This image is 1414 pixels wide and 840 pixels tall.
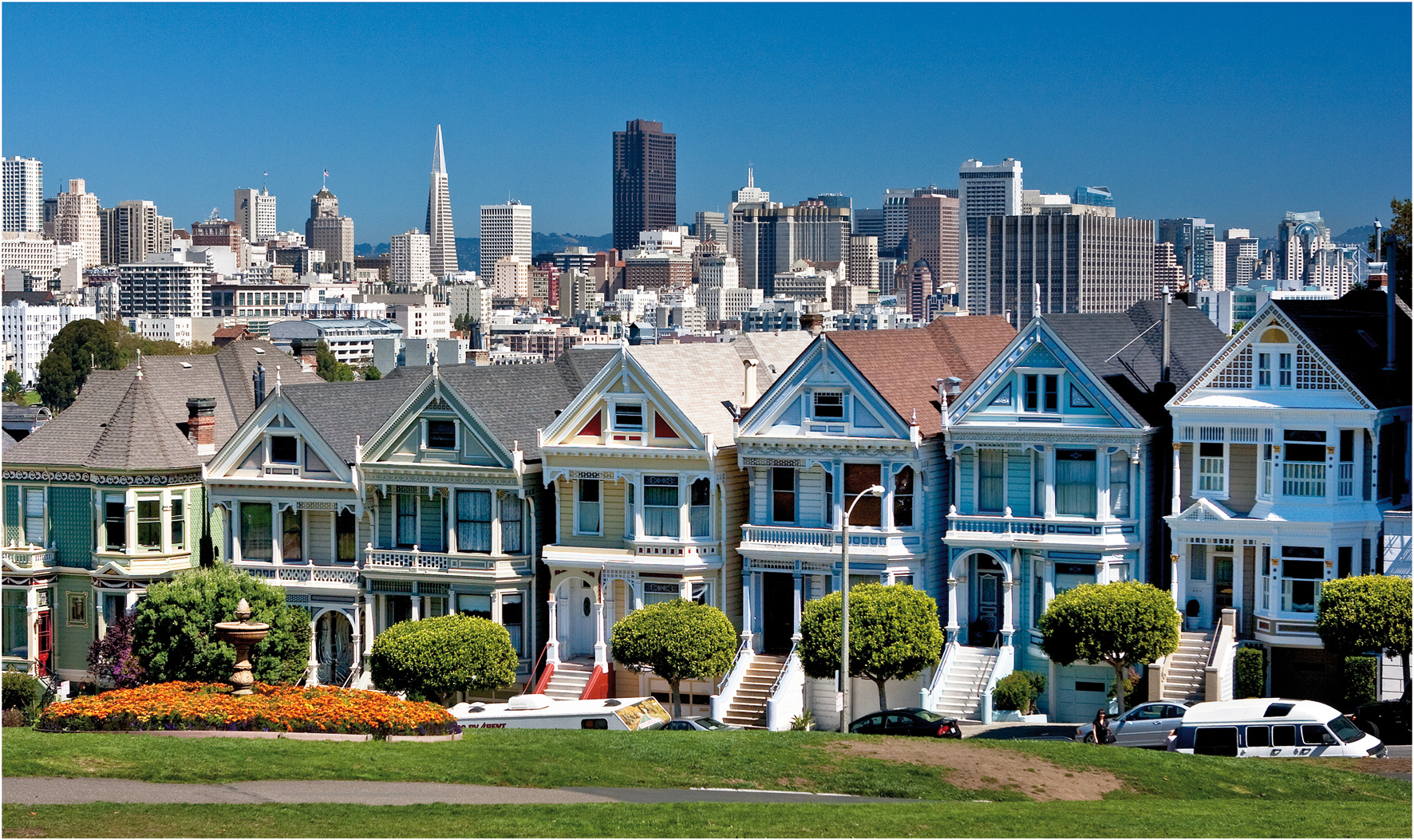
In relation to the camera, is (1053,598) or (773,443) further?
(773,443)

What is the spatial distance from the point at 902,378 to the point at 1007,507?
449 cm

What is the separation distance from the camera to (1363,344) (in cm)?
4694

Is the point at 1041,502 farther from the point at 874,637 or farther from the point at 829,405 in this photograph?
the point at 829,405

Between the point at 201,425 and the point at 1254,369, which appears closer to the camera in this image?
the point at 1254,369

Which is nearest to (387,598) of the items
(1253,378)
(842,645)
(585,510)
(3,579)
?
(585,510)

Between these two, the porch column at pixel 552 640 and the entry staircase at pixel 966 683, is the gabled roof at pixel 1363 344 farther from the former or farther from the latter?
the porch column at pixel 552 640

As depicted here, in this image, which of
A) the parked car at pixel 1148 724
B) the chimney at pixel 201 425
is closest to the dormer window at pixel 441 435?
the chimney at pixel 201 425

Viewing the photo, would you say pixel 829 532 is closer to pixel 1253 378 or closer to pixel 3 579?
pixel 1253 378

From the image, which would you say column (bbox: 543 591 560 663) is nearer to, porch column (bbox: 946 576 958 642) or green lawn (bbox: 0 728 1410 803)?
porch column (bbox: 946 576 958 642)

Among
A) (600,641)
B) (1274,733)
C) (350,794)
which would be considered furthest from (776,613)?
(350,794)

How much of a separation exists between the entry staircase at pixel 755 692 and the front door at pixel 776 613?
413mm

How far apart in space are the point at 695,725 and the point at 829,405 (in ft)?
29.7

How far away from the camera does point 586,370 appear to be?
194 feet

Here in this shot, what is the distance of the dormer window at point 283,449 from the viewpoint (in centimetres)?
5494
